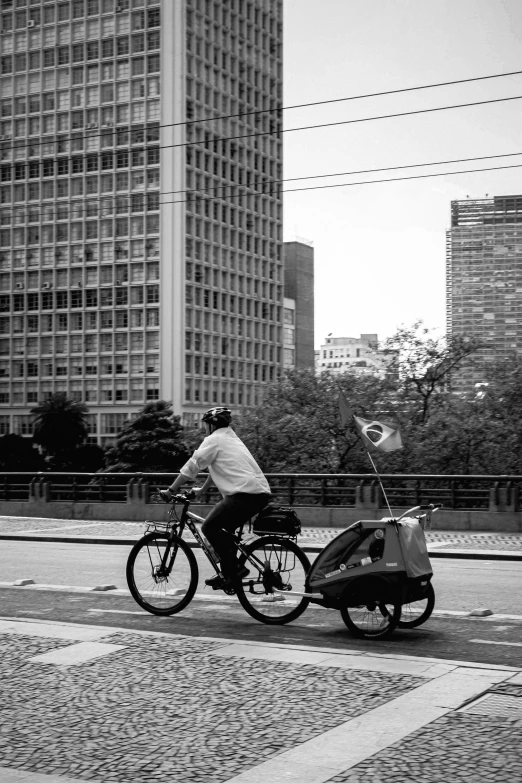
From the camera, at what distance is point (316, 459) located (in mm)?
41250

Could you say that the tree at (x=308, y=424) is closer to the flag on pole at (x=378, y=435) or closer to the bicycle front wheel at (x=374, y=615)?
the flag on pole at (x=378, y=435)

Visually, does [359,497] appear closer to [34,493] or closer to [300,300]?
[34,493]

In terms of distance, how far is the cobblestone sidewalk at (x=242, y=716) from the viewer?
508cm

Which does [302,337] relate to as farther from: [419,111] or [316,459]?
[419,111]

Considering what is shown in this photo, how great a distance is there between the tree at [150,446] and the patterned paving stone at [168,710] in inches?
3056

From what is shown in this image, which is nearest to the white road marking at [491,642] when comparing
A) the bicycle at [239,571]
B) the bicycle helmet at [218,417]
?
the bicycle at [239,571]

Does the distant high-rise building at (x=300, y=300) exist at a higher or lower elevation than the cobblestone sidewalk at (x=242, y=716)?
higher

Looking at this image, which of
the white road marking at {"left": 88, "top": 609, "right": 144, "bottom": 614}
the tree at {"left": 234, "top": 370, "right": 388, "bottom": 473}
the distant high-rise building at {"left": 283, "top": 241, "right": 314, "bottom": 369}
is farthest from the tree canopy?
the distant high-rise building at {"left": 283, "top": 241, "right": 314, "bottom": 369}

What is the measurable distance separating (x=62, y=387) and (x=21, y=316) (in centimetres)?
1010

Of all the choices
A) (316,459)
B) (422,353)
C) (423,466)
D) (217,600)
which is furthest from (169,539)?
(422,353)

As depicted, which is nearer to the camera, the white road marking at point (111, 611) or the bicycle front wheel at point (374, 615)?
the bicycle front wheel at point (374, 615)

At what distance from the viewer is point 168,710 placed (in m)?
6.15

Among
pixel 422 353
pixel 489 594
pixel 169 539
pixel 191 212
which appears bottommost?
pixel 489 594

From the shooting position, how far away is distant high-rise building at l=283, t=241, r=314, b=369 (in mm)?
172000
